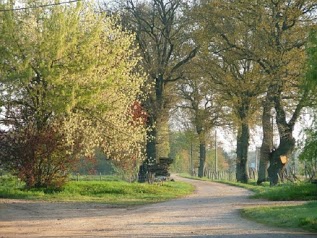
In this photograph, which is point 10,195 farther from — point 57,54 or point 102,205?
point 57,54

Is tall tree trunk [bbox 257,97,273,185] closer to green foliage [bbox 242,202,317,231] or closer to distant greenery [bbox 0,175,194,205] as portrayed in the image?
distant greenery [bbox 0,175,194,205]

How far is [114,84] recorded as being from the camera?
27.7 metres

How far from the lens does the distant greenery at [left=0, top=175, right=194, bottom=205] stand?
26.8 metres

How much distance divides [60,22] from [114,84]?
399 centimetres

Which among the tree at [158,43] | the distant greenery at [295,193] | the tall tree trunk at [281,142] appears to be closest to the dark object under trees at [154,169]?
the tree at [158,43]

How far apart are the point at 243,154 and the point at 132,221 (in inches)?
1126

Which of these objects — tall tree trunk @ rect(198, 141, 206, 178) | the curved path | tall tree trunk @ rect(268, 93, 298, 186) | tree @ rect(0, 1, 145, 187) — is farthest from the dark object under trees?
tall tree trunk @ rect(198, 141, 206, 178)

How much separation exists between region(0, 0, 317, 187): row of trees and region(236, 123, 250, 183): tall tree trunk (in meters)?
0.12

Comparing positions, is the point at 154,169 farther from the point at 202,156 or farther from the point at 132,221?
the point at 132,221

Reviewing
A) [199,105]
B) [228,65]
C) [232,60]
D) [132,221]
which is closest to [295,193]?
Answer: [132,221]

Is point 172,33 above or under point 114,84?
above

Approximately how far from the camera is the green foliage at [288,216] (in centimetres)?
1615

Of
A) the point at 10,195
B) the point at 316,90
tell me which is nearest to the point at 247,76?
the point at 10,195

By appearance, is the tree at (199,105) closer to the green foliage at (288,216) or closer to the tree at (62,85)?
the tree at (62,85)
